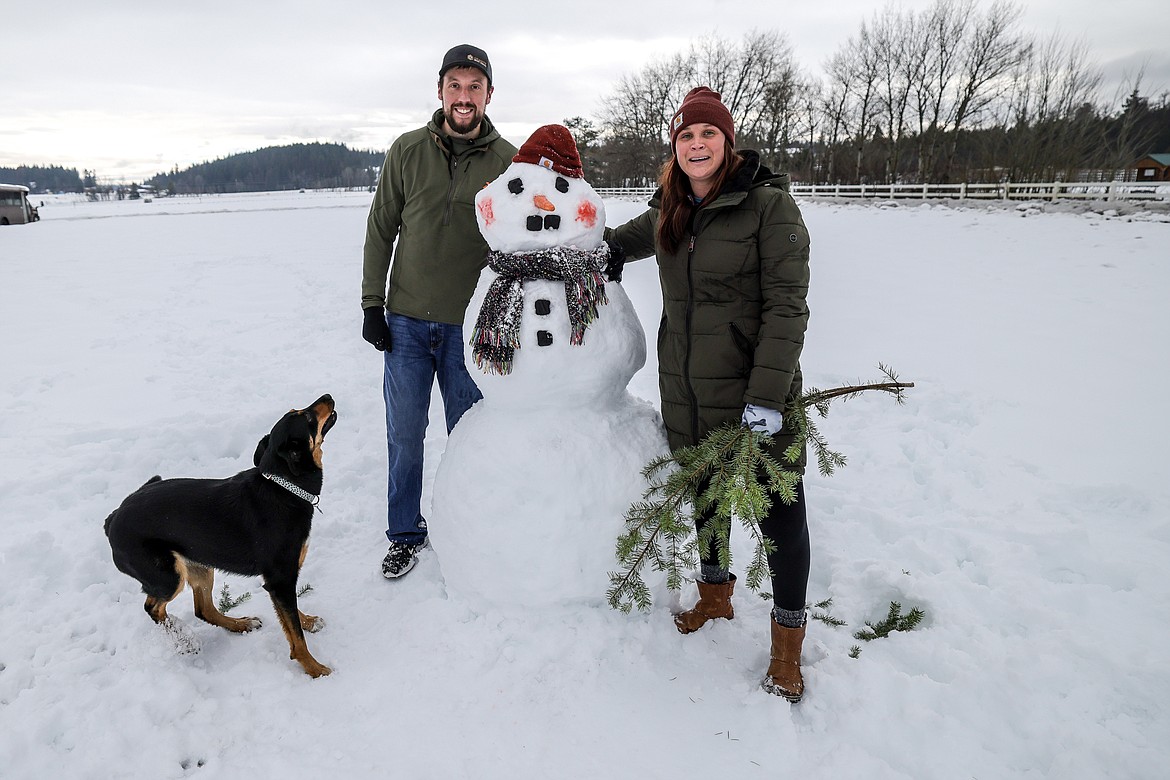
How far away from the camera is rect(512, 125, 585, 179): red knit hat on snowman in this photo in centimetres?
260

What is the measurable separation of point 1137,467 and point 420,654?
15.3 ft

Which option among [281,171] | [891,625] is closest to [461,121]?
[891,625]

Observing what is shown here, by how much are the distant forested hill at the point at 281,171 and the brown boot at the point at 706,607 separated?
121570 mm

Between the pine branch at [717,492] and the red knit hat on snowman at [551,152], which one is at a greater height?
the red knit hat on snowman at [551,152]

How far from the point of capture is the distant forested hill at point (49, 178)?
120562 millimetres

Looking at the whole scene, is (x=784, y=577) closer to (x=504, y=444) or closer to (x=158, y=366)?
(x=504, y=444)

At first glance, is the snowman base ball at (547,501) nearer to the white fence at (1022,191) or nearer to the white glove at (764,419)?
the white glove at (764,419)

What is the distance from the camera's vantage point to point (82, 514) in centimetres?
357

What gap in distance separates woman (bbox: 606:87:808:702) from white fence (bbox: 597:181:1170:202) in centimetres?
1017

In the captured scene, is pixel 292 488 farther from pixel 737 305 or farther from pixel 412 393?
pixel 737 305

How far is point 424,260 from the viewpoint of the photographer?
311 cm

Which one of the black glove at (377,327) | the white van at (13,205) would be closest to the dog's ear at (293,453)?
the black glove at (377,327)

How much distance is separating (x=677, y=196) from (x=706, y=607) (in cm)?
181

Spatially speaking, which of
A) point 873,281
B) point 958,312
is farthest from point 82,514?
point 873,281
